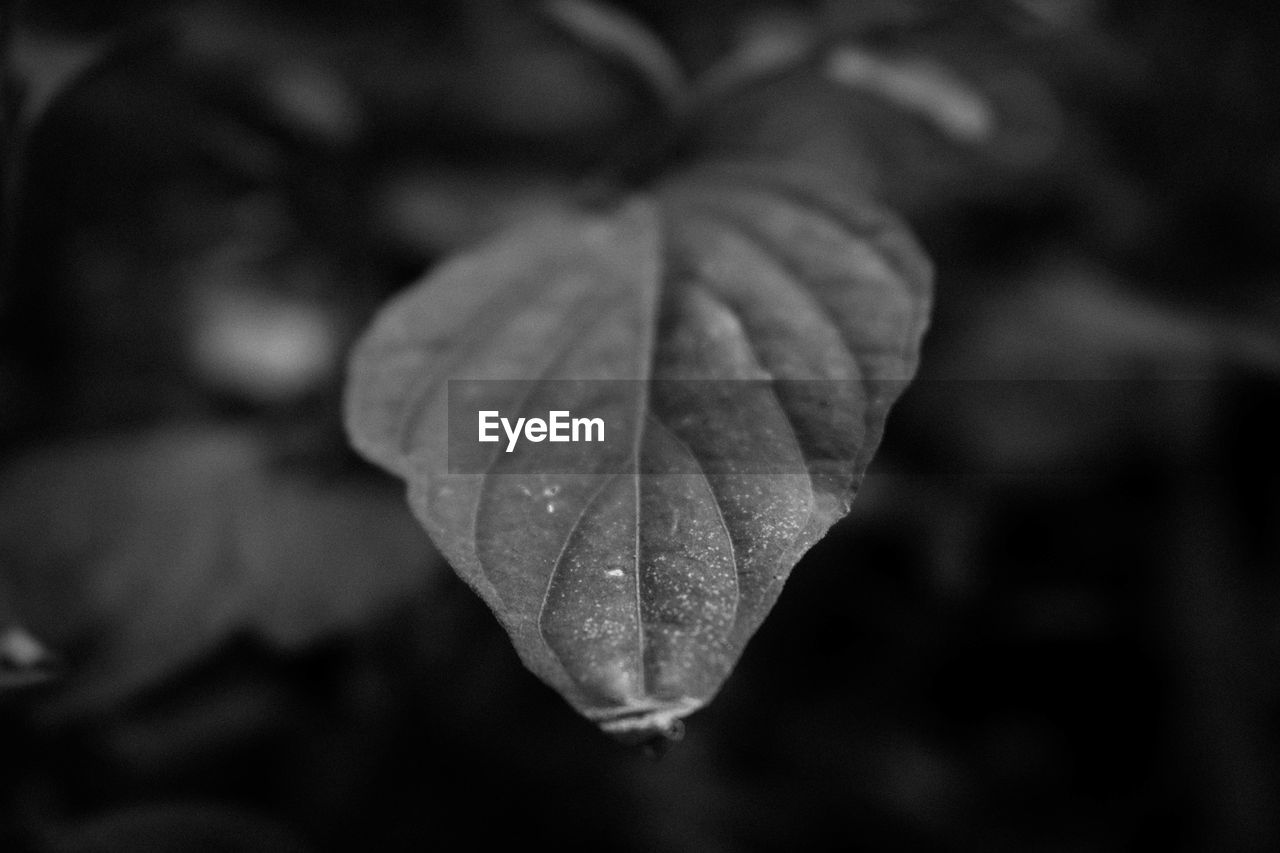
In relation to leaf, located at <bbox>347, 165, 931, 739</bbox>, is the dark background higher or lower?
lower

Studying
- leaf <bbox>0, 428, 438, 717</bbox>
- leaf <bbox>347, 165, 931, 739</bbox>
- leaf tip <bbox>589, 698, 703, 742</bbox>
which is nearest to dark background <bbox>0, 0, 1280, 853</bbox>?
leaf <bbox>0, 428, 438, 717</bbox>

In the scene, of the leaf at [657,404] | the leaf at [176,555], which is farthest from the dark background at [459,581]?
the leaf at [657,404]

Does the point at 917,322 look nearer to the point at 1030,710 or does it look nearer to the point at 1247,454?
the point at 1030,710

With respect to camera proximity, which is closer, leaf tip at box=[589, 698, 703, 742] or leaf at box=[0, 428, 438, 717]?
leaf tip at box=[589, 698, 703, 742]

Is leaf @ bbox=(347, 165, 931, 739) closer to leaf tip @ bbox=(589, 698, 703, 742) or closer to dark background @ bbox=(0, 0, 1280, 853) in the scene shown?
leaf tip @ bbox=(589, 698, 703, 742)

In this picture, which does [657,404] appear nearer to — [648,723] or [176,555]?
[648,723]

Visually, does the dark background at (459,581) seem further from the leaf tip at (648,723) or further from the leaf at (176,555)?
the leaf tip at (648,723)

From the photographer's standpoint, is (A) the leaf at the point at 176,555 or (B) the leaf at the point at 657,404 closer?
(B) the leaf at the point at 657,404
